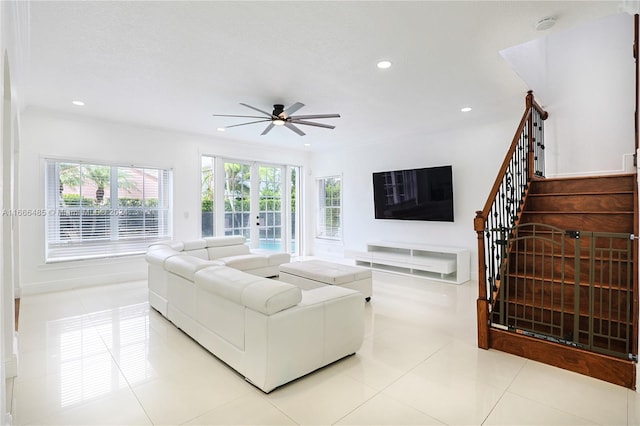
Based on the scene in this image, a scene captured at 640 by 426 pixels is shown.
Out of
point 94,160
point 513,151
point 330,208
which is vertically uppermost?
point 94,160

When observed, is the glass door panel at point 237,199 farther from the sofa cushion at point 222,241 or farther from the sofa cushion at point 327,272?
the sofa cushion at point 327,272

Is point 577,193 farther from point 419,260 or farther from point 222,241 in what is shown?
point 222,241

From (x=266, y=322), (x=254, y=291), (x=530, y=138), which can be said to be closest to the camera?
(x=266, y=322)

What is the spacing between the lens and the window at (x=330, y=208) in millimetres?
8047

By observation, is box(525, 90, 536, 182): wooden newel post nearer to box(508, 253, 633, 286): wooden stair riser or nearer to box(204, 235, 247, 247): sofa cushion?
box(508, 253, 633, 286): wooden stair riser

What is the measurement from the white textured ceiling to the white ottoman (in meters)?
2.20

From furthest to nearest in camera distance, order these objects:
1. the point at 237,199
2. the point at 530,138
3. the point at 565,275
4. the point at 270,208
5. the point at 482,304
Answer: the point at 270,208, the point at 237,199, the point at 530,138, the point at 565,275, the point at 482,304

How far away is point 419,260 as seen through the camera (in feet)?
18.8

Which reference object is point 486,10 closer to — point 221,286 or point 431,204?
point 221,286

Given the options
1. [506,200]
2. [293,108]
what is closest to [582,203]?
[506,200]

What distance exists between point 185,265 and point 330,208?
17.5 ft

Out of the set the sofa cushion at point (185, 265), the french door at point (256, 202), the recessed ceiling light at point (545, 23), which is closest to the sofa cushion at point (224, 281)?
the sofa cushion at point (185, 265)

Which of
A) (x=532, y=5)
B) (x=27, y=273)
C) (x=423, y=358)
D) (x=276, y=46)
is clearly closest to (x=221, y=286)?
(x=423, y=358)

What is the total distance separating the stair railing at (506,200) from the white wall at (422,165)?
87 cm
